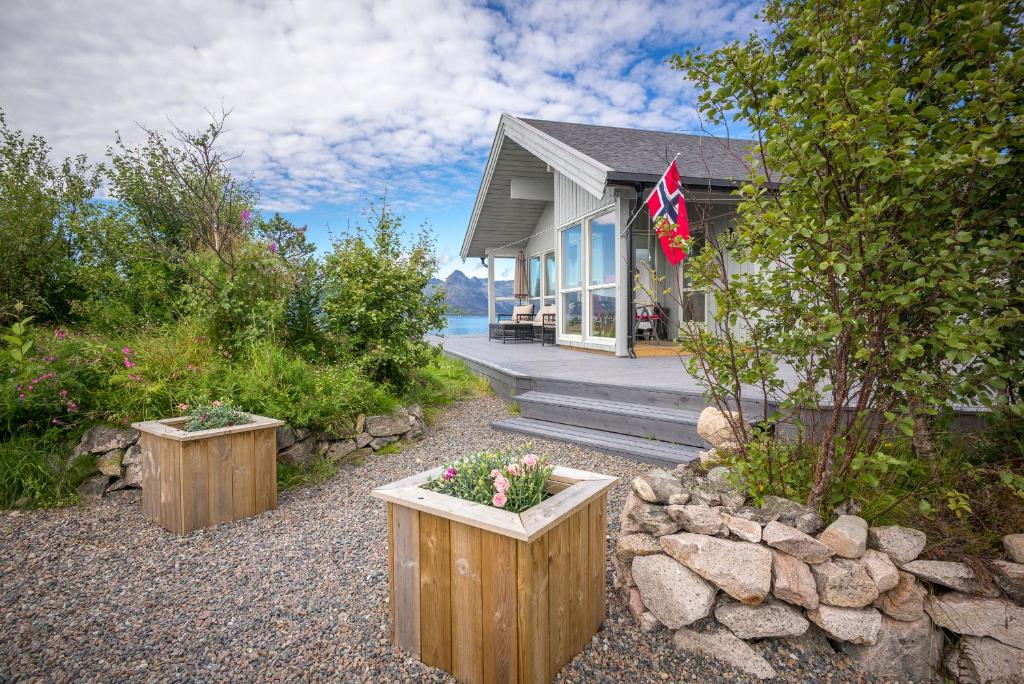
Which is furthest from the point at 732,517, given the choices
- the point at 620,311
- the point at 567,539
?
the point at 620,311

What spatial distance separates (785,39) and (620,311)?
5.20 meters

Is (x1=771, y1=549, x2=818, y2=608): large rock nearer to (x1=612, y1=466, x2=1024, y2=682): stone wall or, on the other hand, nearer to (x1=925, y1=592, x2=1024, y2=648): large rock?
(x1=612, y1=466, x2=1024, y2=682): stone wall

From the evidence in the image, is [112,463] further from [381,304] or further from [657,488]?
[657,488]

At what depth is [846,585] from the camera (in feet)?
5.98

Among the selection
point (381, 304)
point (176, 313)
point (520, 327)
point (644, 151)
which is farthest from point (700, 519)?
point (520, 327)

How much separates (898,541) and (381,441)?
3736 millimetres

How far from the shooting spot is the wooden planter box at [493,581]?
1585mm

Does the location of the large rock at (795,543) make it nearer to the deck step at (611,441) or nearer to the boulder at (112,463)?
the deck step at (611,441)

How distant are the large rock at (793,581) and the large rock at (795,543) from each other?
0.03m

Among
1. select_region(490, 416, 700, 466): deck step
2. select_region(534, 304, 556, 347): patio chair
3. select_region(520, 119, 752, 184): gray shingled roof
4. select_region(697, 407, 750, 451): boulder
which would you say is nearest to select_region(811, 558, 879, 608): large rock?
select_region(697, 407, 750, 451): boulder

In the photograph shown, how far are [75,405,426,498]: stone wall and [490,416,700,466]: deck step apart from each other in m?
0.99

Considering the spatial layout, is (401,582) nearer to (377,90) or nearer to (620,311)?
(620,311)

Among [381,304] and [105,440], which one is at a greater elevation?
[381,304]

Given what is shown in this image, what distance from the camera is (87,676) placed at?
5.90ft
